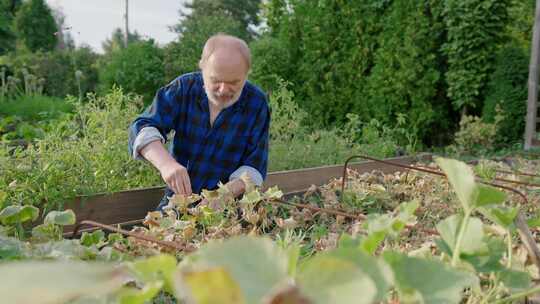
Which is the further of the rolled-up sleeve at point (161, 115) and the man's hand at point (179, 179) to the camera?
the rolled-up sleeve at point (161, 115)

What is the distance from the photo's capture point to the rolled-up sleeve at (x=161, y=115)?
6.29 ft

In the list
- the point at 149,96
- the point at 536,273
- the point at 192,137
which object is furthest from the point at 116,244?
the point at 149,96

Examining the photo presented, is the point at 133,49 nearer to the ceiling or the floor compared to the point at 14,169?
nearer to the ceiling

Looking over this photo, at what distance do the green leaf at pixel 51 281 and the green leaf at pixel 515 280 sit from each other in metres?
0.37

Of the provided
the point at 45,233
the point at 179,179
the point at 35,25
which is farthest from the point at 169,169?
the point at 35,25

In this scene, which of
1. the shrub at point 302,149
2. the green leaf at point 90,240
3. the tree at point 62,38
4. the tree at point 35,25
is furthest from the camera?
the tree at point 35,25

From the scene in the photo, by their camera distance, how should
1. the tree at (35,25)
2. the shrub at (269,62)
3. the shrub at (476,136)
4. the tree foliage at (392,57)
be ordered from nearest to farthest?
the shrub at (476,136) → the tree foliage at (392,57) → the shrub at (269,62) → the tree at (35,25)

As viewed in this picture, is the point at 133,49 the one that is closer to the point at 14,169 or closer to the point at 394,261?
the point at 14,169

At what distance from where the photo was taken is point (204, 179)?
218 centimetres

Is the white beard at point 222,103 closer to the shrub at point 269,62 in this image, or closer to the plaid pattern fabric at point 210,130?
the plaid pattern fabric at point 210,130

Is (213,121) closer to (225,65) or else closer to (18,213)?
(225,65)

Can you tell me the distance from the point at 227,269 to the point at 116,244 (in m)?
0.77

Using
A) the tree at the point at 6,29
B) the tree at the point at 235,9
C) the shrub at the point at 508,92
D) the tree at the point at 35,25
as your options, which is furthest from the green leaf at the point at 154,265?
the tree at the point at 235,9

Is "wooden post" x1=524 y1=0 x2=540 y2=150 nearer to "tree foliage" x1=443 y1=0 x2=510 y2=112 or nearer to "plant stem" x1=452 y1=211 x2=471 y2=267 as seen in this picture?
"tree foliage" x1=443 y1=0 x2=510 y2=112
